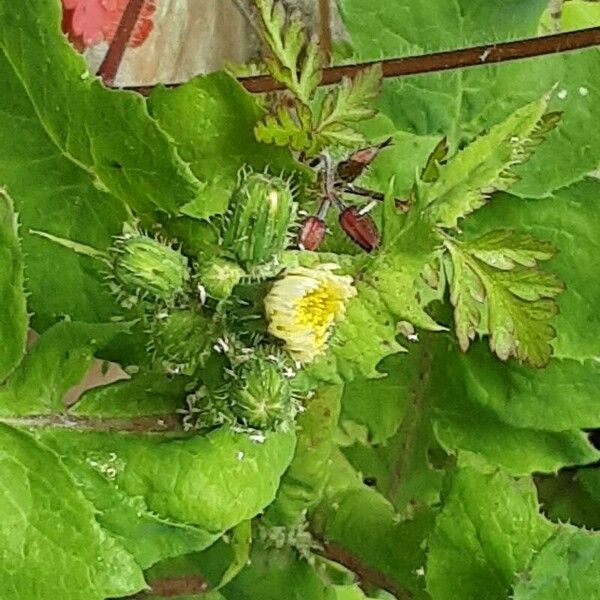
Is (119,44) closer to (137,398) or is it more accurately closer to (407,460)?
(137,398)

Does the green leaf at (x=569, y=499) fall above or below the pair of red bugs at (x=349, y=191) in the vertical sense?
below

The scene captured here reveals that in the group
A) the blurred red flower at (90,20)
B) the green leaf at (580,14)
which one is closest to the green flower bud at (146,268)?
the blurred red flower at (90,20)

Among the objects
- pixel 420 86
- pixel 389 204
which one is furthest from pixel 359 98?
pixel 420 86

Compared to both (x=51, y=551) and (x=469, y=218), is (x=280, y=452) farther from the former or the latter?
(x=469, y=218)

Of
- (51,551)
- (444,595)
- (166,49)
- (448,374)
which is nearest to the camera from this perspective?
(51,551)

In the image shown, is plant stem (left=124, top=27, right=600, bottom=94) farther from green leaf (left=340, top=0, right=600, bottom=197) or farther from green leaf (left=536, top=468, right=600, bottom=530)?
green leaf (left=536, top=468, right=600, bottom=530)

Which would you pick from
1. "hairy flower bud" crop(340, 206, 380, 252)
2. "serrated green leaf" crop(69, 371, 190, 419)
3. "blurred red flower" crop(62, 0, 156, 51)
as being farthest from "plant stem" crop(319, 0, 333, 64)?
"serrated green leaf" crop(69, 371, 190, 419)

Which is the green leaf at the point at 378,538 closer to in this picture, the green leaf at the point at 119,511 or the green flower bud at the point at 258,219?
the green leaf at the point at 119,511
